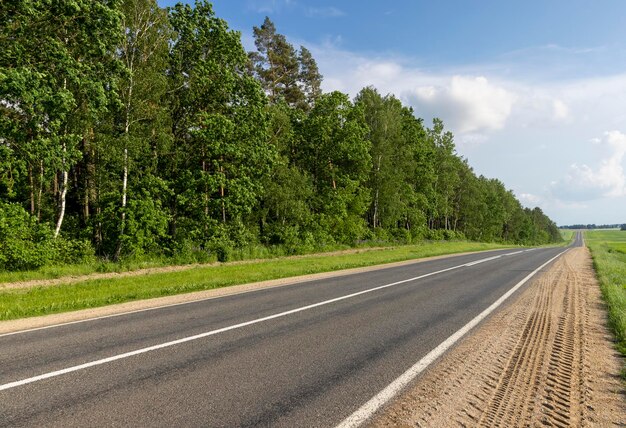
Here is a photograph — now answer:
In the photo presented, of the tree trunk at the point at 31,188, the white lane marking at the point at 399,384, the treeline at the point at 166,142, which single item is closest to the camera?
the white lane marking at the point at 399,384

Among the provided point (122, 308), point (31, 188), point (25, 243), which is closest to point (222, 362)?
point (122, 308)

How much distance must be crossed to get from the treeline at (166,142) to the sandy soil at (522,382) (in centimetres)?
1470

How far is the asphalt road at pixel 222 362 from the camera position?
3969 millimetres

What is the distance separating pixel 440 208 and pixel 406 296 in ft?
150

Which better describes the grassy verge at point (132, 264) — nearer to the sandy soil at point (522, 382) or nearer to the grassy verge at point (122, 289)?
the grassy verge at point (122, 289)

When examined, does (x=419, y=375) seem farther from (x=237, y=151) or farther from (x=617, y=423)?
(x=237, y=151)

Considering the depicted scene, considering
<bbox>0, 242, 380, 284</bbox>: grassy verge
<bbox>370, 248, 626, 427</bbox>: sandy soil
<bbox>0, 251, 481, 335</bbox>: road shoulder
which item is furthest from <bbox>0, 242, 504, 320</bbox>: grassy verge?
<bbox>370, 248, 626, 427</bbox>: sandy soil

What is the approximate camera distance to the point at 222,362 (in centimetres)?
542

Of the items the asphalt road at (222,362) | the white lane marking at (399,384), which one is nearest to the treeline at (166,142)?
the asphalt road at (222,362)

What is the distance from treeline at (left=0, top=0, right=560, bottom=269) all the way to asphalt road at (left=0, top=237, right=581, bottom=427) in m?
10.1

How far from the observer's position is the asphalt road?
3969 mm

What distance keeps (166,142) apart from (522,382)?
64.0 ft

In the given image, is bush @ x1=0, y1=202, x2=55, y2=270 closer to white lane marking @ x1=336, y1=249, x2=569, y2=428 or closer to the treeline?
the treeline

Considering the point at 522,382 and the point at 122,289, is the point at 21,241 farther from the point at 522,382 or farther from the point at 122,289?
the point at 522,382
